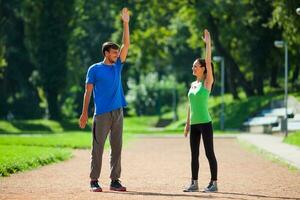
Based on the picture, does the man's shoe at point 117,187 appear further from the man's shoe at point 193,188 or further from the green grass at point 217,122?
the green grass at point 217,122

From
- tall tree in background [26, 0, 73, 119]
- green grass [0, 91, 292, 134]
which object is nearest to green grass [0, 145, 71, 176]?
green grass [0, 91, 292, 134]

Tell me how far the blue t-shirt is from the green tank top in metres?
1.14

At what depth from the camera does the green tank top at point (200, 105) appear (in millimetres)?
12930

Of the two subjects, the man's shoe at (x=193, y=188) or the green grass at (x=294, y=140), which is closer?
the man's shoe at (x=193, y=188)

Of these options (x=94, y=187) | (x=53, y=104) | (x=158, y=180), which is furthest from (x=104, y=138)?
(x=53, y=104)

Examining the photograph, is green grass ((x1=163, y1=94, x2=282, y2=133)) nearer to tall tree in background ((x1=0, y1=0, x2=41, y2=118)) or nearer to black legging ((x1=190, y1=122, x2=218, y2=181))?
tall tree in background ((x1=0, y1=0, x2=41, y2=118))

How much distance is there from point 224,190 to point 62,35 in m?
47.0

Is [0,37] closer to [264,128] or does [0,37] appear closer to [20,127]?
[20,127]

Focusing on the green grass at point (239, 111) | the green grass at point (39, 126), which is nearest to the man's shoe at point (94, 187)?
the green grass at point (239, 111)

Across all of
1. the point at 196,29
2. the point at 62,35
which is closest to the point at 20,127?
the point at 62,35

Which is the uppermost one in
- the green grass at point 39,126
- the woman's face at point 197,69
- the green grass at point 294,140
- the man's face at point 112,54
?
the man's face at point 112,54

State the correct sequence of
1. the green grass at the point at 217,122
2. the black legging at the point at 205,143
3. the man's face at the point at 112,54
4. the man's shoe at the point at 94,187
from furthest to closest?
the green grass at the point at 217,122, the black legging at the point at 205,143, the man's face at the point at 112,54, the man's shoe at the point at 94,187

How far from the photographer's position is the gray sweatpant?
12820mm

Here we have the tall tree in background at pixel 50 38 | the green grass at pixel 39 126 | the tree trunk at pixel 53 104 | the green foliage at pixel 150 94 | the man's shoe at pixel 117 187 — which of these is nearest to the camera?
the man's shoe at pixel 117 187
